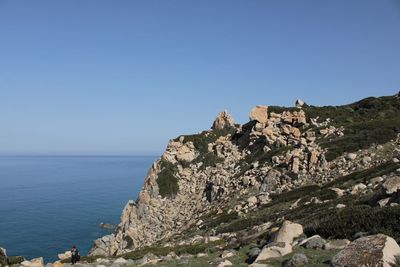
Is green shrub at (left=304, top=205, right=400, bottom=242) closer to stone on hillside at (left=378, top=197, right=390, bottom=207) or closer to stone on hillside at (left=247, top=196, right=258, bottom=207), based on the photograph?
stone on hillside at (left=378, top=197, right=390, bottom=207)

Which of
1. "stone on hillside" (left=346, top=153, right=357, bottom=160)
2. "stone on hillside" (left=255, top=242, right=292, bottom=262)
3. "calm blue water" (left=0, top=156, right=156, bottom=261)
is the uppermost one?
"stone on hillside" (left=346, top=153, right=357, bottom=160)

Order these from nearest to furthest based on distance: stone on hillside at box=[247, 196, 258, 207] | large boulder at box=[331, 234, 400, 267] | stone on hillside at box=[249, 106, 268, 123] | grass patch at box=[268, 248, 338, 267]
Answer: large boulder at box=[331, 234, 400, 267]
grass patch at box=[268, 248, 338, 267]
stone on hillside at box=[247, 196, 258, 207]
stone on hillside at box=[249, 106, 268, 123]

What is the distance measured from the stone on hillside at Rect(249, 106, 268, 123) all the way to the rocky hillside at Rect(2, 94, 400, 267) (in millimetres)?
176

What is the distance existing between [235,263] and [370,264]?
241 inches

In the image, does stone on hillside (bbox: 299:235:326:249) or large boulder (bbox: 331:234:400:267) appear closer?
large boulder (bbox: 331:234:400:267)

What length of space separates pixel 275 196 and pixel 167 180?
23355 mm

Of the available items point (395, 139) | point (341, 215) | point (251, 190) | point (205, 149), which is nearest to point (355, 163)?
point (395, 139)

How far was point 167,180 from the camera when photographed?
60.1 meters

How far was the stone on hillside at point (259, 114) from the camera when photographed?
63.1 metres

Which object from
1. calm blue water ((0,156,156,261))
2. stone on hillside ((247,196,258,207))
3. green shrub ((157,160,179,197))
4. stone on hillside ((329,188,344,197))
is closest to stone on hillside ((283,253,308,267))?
stone on hillside ((329,188,344,197))

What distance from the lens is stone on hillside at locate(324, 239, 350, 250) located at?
1565 centimetres

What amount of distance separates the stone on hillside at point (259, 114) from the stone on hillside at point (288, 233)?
44.5m

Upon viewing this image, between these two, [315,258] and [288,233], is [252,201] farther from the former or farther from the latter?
[315,258]

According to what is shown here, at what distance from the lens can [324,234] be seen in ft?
59.3
